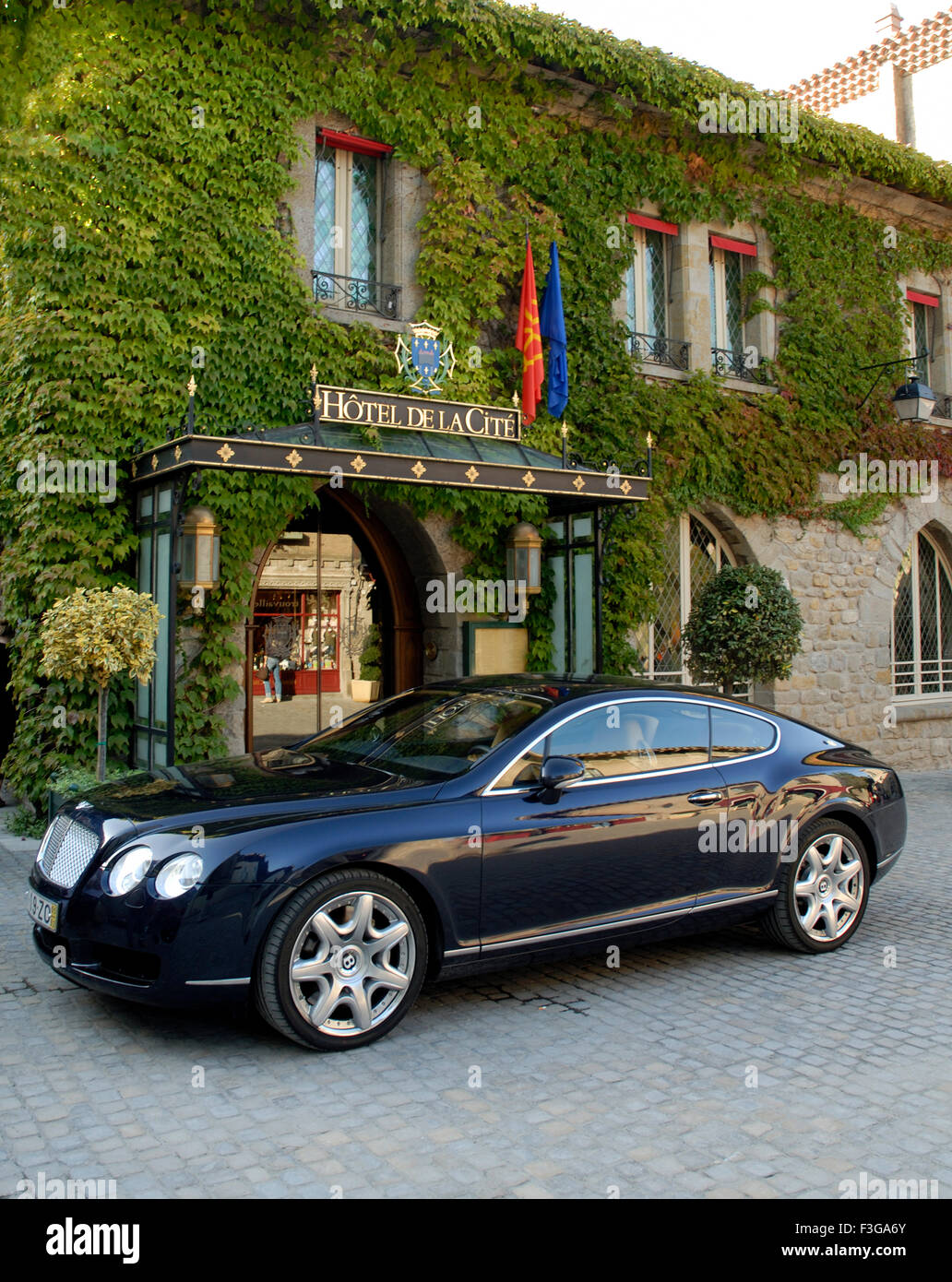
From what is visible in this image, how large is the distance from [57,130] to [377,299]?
323 cm

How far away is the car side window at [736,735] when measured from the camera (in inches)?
222

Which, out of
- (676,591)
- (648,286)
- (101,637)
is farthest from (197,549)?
(648,286)

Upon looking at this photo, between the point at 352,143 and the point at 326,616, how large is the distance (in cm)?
480

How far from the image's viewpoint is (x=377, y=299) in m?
10.9

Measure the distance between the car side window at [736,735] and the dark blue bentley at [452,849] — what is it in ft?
0.04

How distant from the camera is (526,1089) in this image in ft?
12.9

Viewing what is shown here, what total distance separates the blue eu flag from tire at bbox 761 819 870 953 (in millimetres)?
6673

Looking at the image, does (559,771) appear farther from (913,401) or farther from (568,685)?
(913,401)

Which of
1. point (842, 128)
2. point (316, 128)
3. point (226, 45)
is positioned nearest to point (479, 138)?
point (316, 128)

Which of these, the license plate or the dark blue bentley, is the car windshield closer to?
the dark blue bentley

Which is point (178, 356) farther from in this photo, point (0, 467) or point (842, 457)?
point (842, 457)

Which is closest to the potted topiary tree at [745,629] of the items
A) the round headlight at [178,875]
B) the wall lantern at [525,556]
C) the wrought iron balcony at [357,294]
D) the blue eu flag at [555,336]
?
the wall lantern at [525,556]

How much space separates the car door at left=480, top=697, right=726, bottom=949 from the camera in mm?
4691

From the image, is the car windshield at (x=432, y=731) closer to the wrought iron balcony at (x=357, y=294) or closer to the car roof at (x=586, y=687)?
the car roof at (x=586, y=687)
